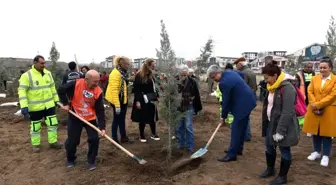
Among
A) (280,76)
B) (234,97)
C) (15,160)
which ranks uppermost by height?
(280,76)

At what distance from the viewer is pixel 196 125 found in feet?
29.1

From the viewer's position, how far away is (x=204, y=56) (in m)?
8.58

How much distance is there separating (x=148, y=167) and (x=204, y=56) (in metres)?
4.48

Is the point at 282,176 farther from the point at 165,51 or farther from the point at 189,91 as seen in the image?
the point at 165,51

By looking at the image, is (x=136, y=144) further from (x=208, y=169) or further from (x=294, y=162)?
(x=294, y=162)

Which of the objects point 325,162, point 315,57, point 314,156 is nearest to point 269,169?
point 325,162

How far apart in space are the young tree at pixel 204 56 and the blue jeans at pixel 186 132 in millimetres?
3124

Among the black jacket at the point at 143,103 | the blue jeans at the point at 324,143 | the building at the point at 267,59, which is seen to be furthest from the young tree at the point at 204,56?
the blue jeans at the point at 324,143

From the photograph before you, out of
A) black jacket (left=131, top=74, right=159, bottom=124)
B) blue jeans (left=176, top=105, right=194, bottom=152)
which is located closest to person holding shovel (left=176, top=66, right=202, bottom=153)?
blue jeans (left=176, top=105, right=194, bottom=152)

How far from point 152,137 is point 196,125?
2.22m

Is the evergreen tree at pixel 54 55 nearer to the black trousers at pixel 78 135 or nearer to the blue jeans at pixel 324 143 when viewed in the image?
the black trousers at pixel 78 135

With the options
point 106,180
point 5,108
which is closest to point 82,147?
point 106,180

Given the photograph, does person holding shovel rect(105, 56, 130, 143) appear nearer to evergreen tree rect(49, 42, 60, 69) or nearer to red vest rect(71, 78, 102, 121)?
red vest rect(71, 78, 102, 121)

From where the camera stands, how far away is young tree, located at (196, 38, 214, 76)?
827 centimetres
